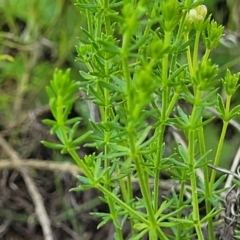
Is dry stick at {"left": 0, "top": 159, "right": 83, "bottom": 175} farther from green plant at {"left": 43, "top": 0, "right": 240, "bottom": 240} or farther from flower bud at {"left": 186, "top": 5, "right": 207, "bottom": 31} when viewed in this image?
flower bud at {"left": 186, "top": 5, "right": 207, "bottom": 31}

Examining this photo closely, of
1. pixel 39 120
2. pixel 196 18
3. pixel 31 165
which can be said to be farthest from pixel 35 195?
pixel 196 18

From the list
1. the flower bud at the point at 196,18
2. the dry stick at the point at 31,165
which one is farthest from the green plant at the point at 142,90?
the dry stick at the point at 31,165

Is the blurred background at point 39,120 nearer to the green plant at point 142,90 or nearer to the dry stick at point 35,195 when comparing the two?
the dry stick at point 35,195

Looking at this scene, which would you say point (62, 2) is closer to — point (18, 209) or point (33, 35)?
point (33, 35)

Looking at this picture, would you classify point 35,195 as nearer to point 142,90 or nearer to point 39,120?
point 39,120

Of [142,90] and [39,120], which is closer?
→ [142,90]

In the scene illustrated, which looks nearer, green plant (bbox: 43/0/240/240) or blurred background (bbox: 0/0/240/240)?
green plant (bbox: 43/0/240/240)

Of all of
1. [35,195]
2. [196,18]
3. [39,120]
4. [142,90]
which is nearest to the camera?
[142,90]

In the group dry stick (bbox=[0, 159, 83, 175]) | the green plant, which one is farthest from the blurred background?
the green plant

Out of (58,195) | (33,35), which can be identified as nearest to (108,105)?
(58,195)

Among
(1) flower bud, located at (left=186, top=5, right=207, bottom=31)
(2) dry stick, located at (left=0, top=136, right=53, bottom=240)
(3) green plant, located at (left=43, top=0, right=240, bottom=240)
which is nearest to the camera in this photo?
(3) green plant, located at (left=43, top=0, right=240, bottom=240)
